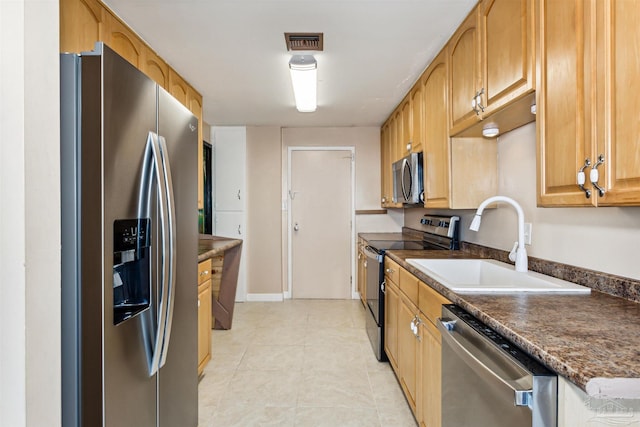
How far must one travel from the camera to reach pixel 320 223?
15.9 feet

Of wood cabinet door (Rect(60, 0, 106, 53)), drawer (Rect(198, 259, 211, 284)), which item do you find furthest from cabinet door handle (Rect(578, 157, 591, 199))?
drawer (Rect(198, 259, 211, 284))

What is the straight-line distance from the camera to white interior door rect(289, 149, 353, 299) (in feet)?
15.9

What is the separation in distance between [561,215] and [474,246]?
3.04 ft

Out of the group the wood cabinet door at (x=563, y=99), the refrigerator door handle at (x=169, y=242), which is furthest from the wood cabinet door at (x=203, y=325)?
the wood cabinet door at (x=563, y=99)

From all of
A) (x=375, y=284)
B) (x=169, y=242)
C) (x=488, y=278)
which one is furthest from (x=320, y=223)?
(x=169, y=242)

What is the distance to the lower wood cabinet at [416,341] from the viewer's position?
5.37 ft

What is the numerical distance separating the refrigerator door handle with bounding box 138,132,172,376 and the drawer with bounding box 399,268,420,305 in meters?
1.19

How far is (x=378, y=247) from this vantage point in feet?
9.81

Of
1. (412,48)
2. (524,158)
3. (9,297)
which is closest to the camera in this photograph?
(9,297)

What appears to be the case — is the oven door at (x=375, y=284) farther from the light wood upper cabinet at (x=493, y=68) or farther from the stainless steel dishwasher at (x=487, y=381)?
the stainless steel dishwasher at (x=487, y=381)

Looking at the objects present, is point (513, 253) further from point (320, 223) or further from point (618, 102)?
point (320, 223)

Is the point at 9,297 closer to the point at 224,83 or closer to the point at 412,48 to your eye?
the point at 412,48

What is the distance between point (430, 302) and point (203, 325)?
165 centimetres

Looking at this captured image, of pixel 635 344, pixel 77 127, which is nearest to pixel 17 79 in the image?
pixel 77 127
